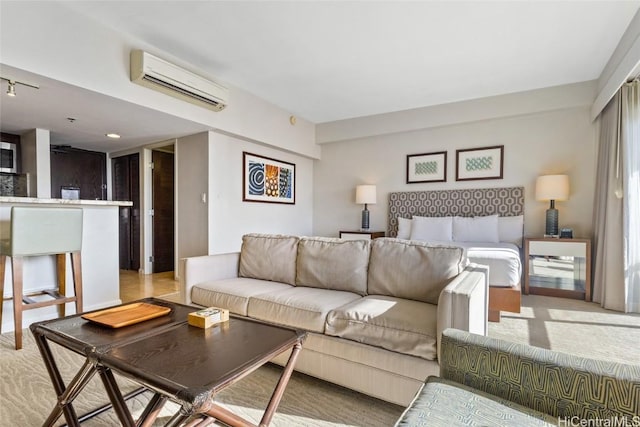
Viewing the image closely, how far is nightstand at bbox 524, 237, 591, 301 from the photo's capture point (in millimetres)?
3553

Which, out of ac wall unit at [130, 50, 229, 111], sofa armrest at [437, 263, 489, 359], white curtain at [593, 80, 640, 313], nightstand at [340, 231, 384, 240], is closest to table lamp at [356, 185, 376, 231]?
nightstand at [340, 231, 384, 240]

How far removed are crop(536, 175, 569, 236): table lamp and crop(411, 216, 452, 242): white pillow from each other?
1107 mm

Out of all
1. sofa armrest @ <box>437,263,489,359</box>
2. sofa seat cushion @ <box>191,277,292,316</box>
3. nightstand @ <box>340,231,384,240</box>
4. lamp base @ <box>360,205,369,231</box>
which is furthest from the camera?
lamp base @ <box>360,205,369,231</box>

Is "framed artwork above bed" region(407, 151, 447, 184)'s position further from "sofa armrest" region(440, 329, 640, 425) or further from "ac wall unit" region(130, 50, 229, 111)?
"sofa armrest" region(440, 329, 640, 425)

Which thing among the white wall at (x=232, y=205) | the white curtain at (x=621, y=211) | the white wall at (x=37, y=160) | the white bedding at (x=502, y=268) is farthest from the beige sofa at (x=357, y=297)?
the white wall at (x=37, y=160)

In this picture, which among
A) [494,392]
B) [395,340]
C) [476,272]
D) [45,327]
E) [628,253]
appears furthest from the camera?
[628,253]

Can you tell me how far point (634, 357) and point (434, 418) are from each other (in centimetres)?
235

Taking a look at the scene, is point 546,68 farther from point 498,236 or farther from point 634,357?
point 634,357

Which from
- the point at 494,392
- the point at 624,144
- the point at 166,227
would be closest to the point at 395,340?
the point at 494,392

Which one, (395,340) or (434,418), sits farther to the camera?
(395,340)

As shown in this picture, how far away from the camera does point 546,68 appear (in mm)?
3420

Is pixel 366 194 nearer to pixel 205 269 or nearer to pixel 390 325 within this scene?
pixel 205 269

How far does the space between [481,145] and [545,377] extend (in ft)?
13.6

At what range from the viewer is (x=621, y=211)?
10.5 feet
